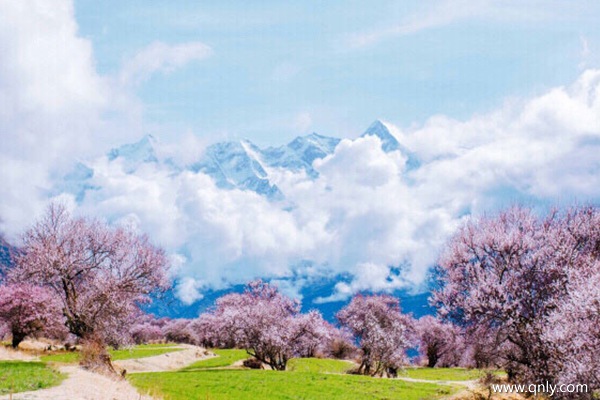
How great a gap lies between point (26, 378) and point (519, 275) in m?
28.4

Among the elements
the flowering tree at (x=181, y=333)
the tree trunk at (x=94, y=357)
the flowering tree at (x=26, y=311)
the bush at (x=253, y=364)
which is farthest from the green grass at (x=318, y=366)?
the flowering tree at (x=181, y=333)

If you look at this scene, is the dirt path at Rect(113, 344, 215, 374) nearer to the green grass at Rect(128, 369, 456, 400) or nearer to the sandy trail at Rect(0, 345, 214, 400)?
the green grass at Rect(128, 369, 456, 400)

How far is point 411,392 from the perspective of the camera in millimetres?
40125

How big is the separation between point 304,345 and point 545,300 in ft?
114

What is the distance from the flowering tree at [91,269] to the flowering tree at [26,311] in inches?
865

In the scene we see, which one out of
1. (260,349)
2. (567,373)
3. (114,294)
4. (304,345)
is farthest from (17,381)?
(304,345)

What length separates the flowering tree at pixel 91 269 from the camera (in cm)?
3944

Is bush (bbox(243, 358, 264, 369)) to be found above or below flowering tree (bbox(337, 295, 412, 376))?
below

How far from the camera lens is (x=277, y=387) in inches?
1499

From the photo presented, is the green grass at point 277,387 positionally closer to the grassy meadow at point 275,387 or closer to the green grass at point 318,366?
the grassy meadow at point 275,387

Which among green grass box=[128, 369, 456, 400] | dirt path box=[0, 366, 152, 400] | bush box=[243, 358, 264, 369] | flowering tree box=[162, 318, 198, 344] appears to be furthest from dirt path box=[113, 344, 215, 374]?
flowering tree box=[162, 318, 198, 344]

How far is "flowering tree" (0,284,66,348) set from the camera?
6109cm

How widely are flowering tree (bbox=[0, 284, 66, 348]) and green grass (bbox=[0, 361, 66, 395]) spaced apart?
33.3 m

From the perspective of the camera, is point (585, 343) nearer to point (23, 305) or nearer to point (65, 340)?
point (23, 305)
